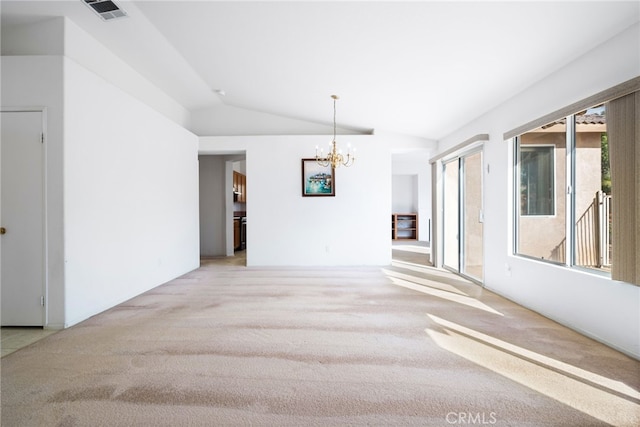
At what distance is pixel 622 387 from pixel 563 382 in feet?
1.10

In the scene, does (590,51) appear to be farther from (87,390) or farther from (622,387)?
(87,390)

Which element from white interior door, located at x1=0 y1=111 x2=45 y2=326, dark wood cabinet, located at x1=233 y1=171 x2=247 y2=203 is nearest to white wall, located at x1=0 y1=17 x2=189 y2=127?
white interior door, located at x1=0 y1=111 x2=45 y2=326

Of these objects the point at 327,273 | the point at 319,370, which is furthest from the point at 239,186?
the point at 319,370

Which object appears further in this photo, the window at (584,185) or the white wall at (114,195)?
the white wall at (114,195)

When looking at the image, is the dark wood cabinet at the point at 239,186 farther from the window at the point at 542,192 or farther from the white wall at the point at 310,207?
the window at the point at 542,192

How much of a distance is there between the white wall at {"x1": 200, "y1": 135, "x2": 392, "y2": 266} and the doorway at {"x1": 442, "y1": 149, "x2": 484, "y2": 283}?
117 centimetres

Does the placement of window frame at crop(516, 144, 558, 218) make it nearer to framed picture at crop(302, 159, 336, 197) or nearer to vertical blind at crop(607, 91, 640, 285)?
Result: vertical blind at crop(607, 91, 640, 285)

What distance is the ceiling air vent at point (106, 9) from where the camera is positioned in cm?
288

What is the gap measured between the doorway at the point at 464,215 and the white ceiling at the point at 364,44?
80 cm

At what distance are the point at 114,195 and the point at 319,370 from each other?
126 inches

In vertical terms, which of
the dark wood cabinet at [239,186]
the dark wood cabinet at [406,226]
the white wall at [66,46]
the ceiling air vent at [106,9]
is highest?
the ceiling air vent at [106,9]

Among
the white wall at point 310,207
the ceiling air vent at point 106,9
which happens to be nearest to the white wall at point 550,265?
the white wall at point 310,207

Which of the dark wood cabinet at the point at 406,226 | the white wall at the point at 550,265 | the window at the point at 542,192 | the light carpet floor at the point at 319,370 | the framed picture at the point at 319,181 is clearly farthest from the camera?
the dark wood cabinet at the point at 406,226

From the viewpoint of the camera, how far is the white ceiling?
2.47m
